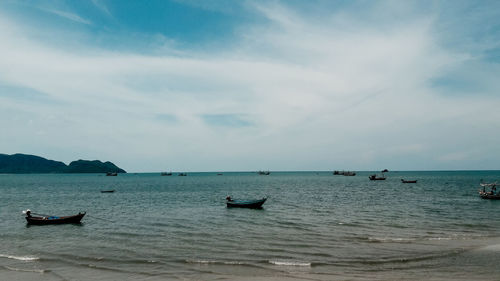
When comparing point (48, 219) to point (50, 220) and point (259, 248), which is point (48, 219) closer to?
point (50, 220)

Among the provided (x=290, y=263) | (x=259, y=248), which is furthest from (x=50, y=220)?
(x=290, y=263)

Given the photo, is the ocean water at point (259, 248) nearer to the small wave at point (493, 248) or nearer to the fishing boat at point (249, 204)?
the small wave at point (493, 248)

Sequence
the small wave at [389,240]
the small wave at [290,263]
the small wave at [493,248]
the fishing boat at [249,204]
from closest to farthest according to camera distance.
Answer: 1. the small wave at [290,263]
2. the small wave at [493,248]
3. the small wave at [389,240]
4. the fishing boat at [249,204]

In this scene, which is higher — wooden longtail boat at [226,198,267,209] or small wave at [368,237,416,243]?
wooden longtail boat at [226,198,267,209]

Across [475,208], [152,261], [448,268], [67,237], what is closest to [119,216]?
[67,237]

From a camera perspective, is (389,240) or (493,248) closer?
(493,248)

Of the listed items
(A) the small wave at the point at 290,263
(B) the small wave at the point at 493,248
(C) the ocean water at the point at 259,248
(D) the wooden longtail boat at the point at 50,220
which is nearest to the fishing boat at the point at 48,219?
(D) the wooden longtail boat at the point at 50,220

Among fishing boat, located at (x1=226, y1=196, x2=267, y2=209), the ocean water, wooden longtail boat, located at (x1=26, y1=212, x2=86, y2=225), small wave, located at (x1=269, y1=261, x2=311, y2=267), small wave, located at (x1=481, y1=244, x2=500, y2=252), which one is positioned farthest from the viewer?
fishing boat, located at (x1=226, y1=196, x2=267, y2=209)

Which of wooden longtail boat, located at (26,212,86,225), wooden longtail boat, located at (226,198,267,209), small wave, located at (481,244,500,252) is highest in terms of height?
wooden longtail boat, located at (226,198,267,209)

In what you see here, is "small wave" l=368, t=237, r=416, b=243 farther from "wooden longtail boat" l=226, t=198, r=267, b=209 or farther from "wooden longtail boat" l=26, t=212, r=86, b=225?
"wooden longtail boat" l=26, t=212, r=86, b=225

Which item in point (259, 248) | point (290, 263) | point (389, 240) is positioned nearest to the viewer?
point (290, 263)

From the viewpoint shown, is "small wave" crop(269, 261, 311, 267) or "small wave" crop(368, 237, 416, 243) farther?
"small wave" crop(368, 237, 416, 243)

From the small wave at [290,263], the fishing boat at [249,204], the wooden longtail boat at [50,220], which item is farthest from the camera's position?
the fishing boat at [249,204]

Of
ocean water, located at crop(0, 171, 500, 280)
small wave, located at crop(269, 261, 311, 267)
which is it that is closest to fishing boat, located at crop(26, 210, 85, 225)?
ocean water, located at crop(0, 171, 500, 280)
